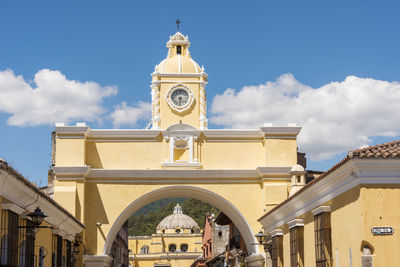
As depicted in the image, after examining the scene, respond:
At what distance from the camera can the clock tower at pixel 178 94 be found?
27.5 metres

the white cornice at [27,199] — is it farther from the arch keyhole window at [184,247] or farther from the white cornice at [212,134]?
the arch keyhole window at [184,247]

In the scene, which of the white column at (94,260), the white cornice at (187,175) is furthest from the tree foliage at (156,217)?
the white column at (94,260)

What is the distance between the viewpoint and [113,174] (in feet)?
87.1

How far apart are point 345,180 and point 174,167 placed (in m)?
13.0

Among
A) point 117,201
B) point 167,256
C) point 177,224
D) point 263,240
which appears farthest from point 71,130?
point 177,224

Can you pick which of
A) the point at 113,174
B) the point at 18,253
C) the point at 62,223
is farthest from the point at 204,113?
the point at 18,253

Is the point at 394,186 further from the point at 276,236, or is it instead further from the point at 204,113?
the point at 204,113

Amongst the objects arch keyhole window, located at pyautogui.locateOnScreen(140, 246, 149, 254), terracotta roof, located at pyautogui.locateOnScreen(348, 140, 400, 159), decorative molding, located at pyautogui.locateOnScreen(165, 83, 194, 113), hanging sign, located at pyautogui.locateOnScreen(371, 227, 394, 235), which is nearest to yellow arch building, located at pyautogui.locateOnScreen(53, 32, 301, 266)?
decorative molding, located at pyautogui.locateOnScreen(165, 83, 194, 113)

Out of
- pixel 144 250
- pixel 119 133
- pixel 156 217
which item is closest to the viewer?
pixel 119 133

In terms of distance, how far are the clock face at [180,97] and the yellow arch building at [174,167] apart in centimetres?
24

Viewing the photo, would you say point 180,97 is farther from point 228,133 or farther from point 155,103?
point 228,133

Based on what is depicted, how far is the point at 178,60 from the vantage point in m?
28.3

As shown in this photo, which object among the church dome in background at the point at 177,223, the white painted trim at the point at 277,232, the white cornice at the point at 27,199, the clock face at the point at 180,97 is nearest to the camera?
the white cornice at the point at 27,199

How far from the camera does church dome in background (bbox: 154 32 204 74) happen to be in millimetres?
28078
